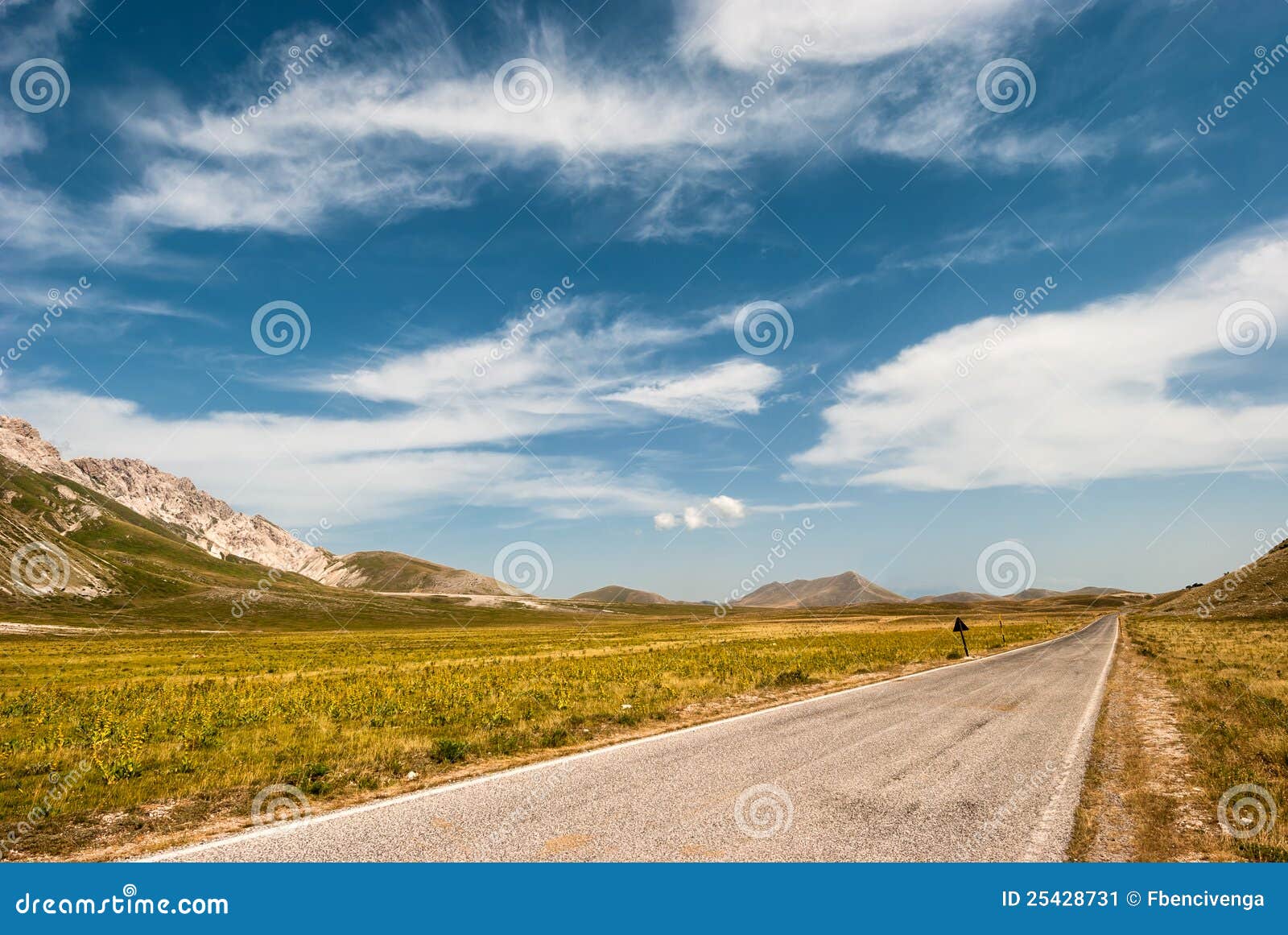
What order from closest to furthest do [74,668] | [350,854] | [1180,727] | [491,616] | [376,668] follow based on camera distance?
[350,854] → [1180,727] → [376,668] → [74,668] → [491,616]

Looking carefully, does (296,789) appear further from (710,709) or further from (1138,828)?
(1138,828)

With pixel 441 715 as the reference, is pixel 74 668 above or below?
below

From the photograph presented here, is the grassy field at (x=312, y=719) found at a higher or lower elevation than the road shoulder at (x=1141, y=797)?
lower

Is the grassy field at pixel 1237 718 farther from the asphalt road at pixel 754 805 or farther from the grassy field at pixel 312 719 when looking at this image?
the grassy field at pixel 312 719

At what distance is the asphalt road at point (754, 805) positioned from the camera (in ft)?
23.6

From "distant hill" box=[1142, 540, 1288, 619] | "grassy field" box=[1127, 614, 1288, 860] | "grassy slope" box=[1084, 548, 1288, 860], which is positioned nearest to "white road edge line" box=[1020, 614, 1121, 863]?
"grassy slope" box=[1084, 548, 1288, 860]

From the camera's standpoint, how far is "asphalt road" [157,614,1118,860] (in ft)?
23.6

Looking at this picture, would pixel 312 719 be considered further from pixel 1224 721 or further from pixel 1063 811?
pixel 1224 721

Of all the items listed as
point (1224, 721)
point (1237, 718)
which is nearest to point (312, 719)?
point (1224, 721)

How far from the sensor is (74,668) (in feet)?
137

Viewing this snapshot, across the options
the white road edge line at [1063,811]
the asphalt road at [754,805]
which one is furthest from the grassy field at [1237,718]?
the asphalt road at [754,805]

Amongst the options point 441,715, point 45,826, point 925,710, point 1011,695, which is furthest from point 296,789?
point 1011,695

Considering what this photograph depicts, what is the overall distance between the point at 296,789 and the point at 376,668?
30458mm

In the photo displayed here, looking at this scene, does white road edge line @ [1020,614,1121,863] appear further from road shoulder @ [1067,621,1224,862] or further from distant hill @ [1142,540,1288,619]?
distant hill @ [1142,540,1288,619]
